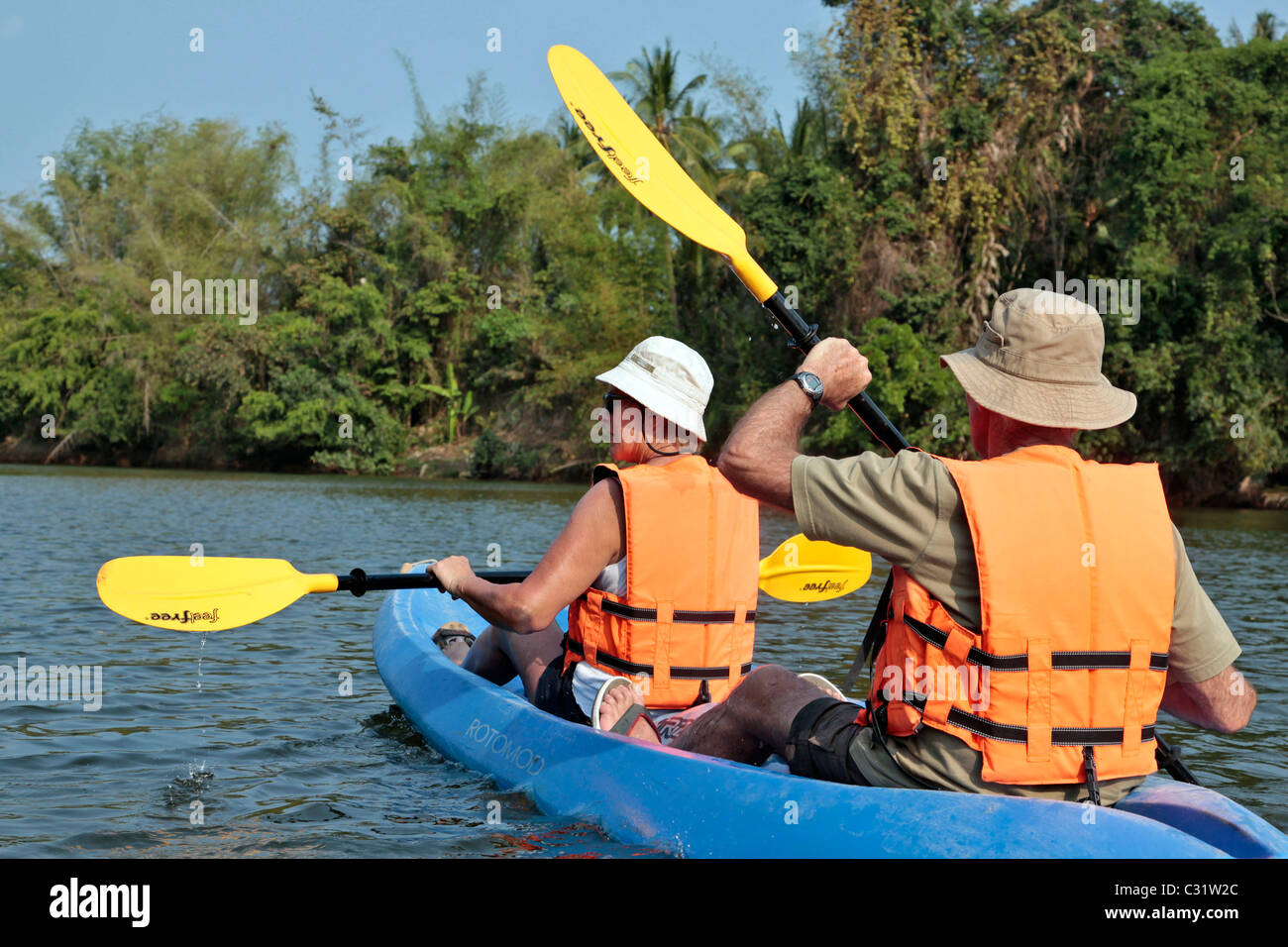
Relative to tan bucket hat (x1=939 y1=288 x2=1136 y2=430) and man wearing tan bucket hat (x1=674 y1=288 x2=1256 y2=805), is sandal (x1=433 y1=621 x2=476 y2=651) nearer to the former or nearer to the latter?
man wearing tan bucket hat (x1=674 y1=288 x2=1256 y2=805)

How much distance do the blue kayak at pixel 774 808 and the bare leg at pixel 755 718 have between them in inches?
2.9

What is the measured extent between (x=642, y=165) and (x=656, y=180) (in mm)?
84

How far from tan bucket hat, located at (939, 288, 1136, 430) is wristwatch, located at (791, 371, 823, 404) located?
0.84 ft

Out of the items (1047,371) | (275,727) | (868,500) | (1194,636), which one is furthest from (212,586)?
(1194,636)

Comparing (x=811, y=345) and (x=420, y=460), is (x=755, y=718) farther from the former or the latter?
(x=420, y=460)

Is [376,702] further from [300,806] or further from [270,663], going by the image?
[300,806]

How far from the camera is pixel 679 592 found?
3500 mm

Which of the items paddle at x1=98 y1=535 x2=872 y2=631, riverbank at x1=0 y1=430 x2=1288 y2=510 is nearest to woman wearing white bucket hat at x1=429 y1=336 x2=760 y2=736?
paddle at x1=98 y1=535 x2=872 y2=631

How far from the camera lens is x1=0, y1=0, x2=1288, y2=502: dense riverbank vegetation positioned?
2033 cm

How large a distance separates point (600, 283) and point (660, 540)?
28523mm

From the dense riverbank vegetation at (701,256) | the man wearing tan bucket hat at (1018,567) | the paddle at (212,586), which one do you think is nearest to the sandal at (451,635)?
the paddle at (212,586)

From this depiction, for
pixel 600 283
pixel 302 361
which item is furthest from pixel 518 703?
pixel 302 361

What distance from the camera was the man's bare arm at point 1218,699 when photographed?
2.57m

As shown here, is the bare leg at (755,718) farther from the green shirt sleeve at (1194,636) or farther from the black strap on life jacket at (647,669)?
the green shirt sleeve at (1194,636)
